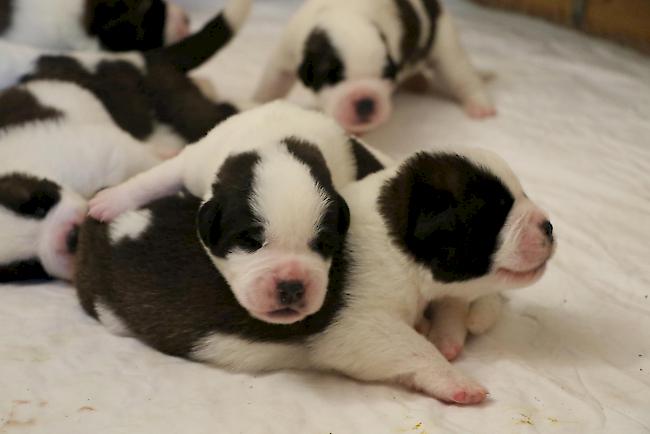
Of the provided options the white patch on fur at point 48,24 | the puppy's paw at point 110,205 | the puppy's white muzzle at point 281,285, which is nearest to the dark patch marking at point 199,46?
the white patch on fur at point 48,24

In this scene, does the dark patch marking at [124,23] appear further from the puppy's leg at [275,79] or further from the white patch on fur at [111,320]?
the white patch on fur at [111,320]

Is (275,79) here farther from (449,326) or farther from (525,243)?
(525,243)

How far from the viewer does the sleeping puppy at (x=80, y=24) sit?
13.4 ft

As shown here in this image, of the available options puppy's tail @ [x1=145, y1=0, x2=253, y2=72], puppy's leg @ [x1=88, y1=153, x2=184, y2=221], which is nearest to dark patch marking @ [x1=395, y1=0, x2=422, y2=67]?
puppy's tail @ [x1=145, y1=0, x2=253, y2=72]

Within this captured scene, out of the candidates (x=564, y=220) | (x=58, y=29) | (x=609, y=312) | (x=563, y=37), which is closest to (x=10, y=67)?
(x=58, y=29)

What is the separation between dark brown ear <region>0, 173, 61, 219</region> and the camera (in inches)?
116

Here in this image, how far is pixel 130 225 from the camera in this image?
259 cm

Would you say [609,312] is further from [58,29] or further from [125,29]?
[58,29]

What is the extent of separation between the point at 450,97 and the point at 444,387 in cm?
259

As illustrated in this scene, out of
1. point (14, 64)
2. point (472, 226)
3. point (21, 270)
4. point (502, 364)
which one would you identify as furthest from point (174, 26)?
point (502, 364)

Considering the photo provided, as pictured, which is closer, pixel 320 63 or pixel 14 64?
pixel 320 63

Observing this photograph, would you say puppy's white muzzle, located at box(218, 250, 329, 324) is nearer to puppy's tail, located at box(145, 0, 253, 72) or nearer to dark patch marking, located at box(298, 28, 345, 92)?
dark patch marking, located at box(298, 28, 345, 92)

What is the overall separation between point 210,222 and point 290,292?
1.11ft

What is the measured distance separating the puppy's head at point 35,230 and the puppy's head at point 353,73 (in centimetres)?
129
